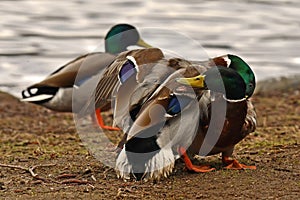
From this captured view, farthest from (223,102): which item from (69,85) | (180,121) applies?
(69,85)

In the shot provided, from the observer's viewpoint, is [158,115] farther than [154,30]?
No

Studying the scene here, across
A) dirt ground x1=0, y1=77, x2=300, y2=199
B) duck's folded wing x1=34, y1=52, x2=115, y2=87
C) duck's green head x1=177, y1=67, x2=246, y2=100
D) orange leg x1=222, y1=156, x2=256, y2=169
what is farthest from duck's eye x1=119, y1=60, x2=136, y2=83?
duck's folded wing x1=34, y1=52, x2=115, y2=87

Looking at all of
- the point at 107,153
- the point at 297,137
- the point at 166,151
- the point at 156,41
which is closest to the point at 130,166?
the point at 166,151

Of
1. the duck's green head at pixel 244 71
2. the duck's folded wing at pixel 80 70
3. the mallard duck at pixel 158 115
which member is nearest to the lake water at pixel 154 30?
the duck's folded wing at pixel 80 70

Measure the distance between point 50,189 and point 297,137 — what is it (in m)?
2.75

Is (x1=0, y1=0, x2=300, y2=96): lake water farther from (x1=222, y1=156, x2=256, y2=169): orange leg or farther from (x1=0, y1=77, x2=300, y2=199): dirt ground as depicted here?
(x1=222, y1=156, x2=256, y2=169): orange leg

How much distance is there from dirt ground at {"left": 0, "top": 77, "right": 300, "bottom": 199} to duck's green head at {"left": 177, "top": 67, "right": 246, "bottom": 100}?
572mm

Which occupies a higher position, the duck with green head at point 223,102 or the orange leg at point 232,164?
the duck with green head at point 223,102

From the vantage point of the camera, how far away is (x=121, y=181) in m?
5.18

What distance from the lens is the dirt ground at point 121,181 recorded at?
4867mm

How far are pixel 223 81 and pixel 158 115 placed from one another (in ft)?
1.66

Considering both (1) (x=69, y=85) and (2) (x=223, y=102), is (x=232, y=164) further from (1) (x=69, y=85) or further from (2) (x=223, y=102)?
(1) (x=69, y=85)

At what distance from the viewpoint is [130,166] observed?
5.04 metres

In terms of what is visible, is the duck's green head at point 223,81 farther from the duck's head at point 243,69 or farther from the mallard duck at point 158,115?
the duck's head at point 243,69
